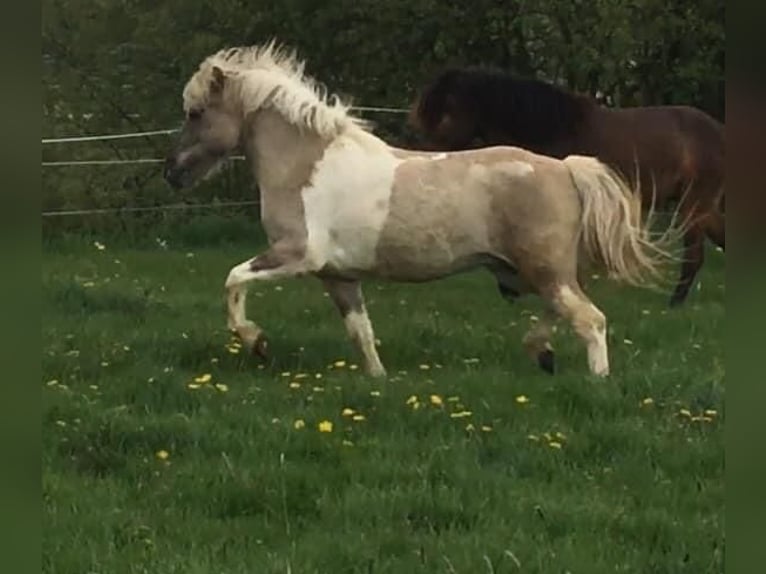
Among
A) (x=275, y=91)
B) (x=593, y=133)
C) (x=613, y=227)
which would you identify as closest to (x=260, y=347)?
(x=275, y=91)

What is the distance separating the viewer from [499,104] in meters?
9.85

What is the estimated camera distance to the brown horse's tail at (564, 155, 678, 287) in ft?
22.2

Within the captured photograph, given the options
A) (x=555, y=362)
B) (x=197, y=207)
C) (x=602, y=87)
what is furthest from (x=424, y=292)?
(x=602, y=87)

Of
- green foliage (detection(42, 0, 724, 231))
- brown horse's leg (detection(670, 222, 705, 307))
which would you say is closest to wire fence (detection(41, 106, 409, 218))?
green foliage (detection(42, 0, 724, 231))

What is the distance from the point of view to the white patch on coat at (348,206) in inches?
271

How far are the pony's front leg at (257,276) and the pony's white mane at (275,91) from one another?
29.6 inches

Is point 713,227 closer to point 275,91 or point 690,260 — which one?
point 690,260

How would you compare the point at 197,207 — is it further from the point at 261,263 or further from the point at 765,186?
the point at 765,186

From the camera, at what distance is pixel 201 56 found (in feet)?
60.3

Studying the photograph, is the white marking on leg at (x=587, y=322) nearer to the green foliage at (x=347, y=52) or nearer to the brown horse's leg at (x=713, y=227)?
the brown horse's leg at (x=713, y=227)

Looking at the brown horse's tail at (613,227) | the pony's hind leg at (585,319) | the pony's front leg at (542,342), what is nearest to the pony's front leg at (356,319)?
the pony's front leg at (542,342)

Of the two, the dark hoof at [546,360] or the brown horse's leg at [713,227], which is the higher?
the brown horse's leg at [713,227]

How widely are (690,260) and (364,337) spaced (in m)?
4.29

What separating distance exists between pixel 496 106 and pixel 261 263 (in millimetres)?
3436
